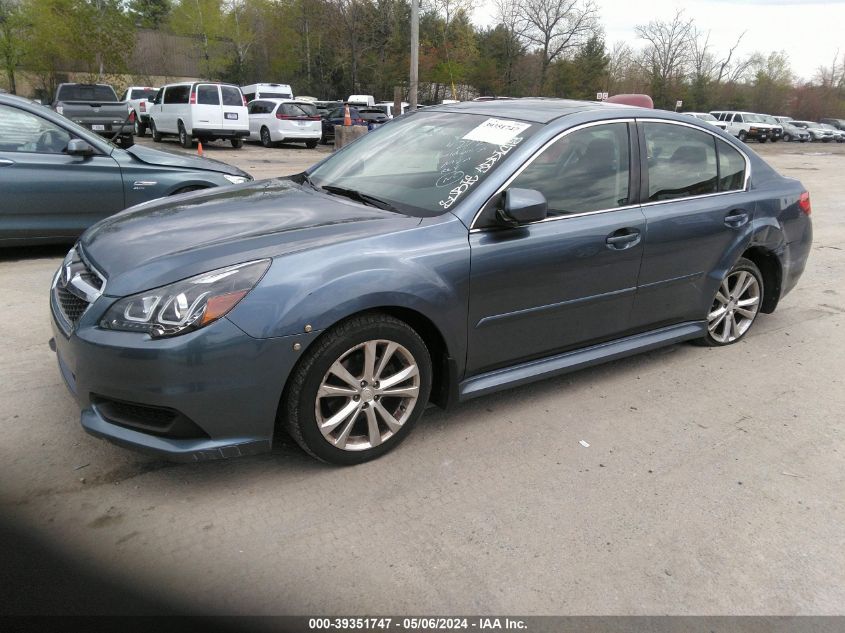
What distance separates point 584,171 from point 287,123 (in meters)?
20.1

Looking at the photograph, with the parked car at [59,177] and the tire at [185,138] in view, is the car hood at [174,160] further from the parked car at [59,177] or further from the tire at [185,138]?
the tire at [185,138]

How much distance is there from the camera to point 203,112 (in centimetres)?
1973

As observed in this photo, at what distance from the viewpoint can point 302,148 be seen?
2388 cm

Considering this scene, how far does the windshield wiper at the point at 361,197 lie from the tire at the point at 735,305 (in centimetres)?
239

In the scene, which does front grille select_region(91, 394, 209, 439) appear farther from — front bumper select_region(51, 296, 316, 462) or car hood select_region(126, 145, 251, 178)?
car hood select_region(126, 145, 251, 178)

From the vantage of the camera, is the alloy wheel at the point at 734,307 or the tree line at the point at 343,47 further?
the tree line at the point at 343,47

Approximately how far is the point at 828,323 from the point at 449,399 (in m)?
3.93

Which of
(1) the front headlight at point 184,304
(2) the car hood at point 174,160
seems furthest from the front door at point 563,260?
(2) the car hood at point 174,160

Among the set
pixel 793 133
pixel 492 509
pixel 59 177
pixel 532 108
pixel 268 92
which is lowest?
pixel 492 509

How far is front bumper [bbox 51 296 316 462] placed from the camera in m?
2.59

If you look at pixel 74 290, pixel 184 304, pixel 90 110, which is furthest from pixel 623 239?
pixel 90 110

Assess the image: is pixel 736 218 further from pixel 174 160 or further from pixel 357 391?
pixel 174 160

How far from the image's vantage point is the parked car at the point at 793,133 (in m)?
44.3

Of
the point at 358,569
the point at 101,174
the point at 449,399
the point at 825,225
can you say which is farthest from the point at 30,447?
the point at 825,225
